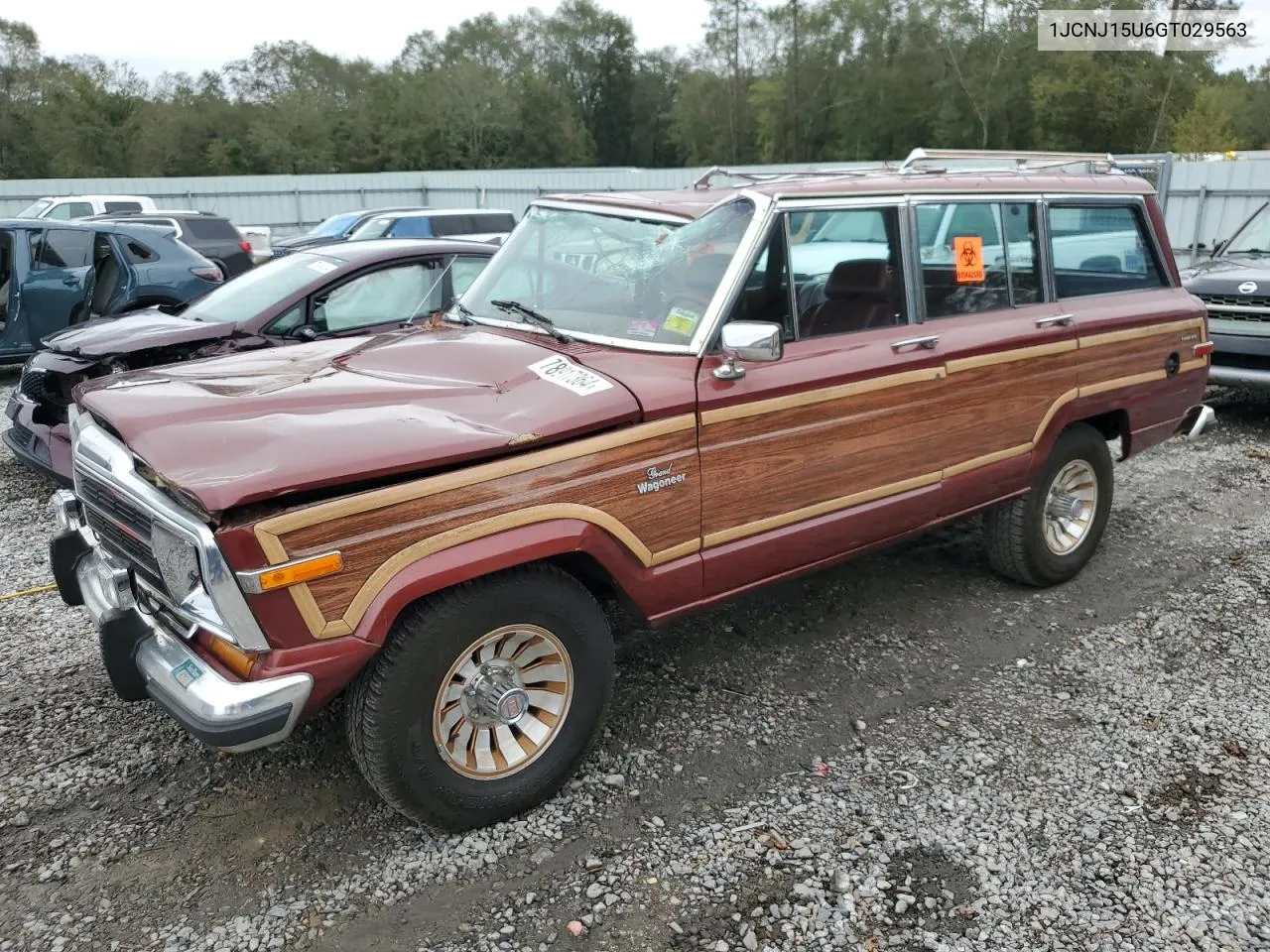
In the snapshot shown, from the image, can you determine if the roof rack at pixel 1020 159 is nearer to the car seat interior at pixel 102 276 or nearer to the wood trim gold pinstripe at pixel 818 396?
the wood trim gold pinstripe at pixel 818 396

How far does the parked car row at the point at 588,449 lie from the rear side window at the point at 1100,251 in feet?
0.06

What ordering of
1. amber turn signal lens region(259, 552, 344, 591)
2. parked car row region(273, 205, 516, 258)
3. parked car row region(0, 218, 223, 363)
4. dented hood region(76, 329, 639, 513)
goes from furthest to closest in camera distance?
parked car row region(273, 205, 516, 258) → parked car row region(0, 218, 223, 363) → dented hood region(76, 329, 639, 513) → amber turn signal lens region(259, 552, 344, 591)

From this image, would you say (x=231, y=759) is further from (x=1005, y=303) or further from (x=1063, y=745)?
(x=1005, y=303)

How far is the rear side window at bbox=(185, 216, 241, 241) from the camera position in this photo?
16525mm

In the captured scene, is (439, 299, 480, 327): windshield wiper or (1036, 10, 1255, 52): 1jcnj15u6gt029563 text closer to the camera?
(439, 299, 480, 327): windshield wiper

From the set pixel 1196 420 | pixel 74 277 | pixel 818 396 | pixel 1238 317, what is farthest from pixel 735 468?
pixel 74 277

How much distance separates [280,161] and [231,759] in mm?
60443

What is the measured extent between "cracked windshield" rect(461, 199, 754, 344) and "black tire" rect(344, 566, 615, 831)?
3.60 ft

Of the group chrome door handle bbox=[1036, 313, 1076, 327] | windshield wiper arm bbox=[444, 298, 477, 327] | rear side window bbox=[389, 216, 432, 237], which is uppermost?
rear side window bbox=[389, 216, 432, 237]

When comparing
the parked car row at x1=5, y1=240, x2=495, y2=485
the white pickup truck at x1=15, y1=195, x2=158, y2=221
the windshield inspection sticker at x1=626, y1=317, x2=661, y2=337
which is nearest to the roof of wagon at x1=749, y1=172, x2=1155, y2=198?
the windshield inspection sticker at x1=626, y1=317, x2=661, y2=337

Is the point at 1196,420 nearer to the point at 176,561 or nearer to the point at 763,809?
the point at 763,809

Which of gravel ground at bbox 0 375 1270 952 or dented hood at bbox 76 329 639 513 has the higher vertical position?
dented hood at bbox 76 329 639 513

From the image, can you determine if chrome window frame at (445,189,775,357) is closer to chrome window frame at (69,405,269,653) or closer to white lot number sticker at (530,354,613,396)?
white lot number sticker at (530,354,613,396)

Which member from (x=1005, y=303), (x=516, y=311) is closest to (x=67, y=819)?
(x=516, y=311)
